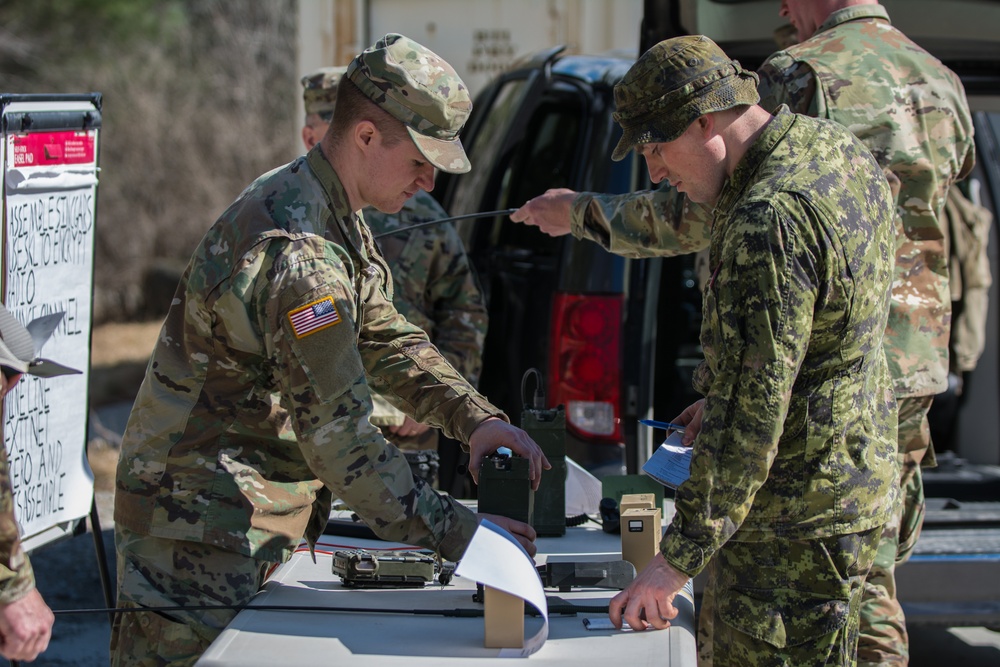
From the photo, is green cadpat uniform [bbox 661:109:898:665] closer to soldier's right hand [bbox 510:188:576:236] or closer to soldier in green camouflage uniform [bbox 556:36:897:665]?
soldier in green camouflage uniform [bbox 556:36:897:665]

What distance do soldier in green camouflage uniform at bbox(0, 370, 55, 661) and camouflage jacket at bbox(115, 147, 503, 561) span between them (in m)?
0.27

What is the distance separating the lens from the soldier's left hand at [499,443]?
239cm

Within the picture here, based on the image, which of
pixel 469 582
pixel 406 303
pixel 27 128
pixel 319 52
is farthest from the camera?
pixel 319 52

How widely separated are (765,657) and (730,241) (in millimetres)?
794

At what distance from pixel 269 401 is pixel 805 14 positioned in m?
1.72

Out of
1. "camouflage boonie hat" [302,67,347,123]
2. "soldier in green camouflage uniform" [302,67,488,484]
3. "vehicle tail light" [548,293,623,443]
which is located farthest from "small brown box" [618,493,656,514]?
"camouflage boonie hat" [302,67,347,123]

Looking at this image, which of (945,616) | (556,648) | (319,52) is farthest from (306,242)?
(319,52)

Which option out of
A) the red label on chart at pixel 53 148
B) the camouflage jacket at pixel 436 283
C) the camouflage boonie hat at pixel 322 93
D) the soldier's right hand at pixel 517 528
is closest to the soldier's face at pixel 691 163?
the soldier's right hand at pixel 517 528

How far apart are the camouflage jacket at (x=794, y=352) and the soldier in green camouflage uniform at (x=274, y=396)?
0.41 metres

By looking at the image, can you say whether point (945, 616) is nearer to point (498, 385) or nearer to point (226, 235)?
point (498, 385)

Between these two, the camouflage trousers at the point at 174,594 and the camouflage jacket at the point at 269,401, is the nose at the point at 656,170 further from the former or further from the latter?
the camouflage trousers at the point at 174,594

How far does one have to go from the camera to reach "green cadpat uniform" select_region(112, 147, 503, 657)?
6.86 feet

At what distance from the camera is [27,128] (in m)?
2.96

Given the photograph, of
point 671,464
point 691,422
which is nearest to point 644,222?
point 691,422
